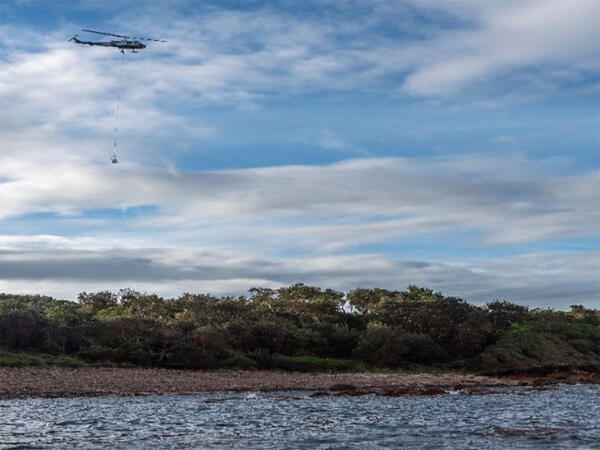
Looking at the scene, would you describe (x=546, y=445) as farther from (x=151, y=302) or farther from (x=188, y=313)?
(x=151, y=302)

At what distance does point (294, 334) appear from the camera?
2505 inches

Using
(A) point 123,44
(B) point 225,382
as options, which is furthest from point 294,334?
(A) point 123,44

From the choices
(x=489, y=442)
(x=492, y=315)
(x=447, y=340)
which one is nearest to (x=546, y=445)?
(x=489, y=442)

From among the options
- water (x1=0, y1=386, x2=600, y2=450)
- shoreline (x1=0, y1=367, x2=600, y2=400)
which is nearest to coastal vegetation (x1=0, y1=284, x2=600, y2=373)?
shoreline (x1=0, y1=367, x2=600, y2=400)

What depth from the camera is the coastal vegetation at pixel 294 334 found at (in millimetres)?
55875

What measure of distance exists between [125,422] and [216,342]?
28.6m

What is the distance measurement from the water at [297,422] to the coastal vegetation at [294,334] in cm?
1442

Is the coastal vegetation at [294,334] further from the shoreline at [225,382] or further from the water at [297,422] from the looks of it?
the water at [297,422]

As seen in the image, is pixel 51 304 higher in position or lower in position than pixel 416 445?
higher

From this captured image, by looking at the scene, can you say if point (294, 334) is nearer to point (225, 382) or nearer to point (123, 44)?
point (225, 382)

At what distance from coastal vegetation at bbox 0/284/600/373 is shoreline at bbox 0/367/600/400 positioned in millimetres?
2600

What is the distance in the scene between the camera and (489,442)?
26844mm

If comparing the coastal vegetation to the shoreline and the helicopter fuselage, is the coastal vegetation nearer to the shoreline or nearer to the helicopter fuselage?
the shoreline

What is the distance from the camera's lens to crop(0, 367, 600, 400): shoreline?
4325 cm
